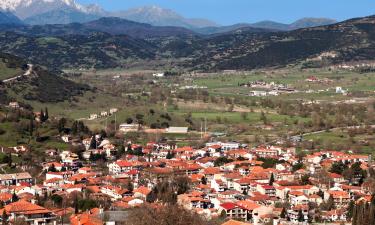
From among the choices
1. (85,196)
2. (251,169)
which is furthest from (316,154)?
(85,196)

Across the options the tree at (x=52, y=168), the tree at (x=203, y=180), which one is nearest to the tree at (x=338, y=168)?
the tree at (x=203, y=180)

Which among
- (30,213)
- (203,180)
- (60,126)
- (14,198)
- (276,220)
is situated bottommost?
(276,220)

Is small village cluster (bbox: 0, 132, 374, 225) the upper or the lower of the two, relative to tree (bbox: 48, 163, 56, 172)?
lower

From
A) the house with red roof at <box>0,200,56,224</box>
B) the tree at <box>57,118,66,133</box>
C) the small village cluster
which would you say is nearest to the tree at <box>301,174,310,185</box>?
the small village cluster

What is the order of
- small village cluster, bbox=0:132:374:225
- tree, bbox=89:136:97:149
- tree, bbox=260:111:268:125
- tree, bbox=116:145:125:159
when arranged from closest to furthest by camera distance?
small village cluster, bbox=0:132:374:225 < tree, bbox=116:145:125:159 < tree, bbox=89:136:97:149 < tree, bbox=260:111:268:125

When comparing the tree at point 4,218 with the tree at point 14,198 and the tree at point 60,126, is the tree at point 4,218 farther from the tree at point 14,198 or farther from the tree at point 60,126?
the tree at point 60,126

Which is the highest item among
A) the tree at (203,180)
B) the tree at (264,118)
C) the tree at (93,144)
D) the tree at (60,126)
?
the tree at (60,126)

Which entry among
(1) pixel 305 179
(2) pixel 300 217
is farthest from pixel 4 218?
(1) pixel 305 179

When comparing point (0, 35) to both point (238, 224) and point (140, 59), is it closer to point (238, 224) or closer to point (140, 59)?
point (140, 59)

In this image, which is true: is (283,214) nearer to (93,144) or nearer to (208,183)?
(208,183)

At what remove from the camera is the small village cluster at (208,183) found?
3878 centimetres

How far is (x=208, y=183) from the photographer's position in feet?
156

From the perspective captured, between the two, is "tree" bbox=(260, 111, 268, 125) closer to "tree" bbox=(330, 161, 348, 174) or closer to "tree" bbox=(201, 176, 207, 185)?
"tree" bbox=(330, 161, 348, 174)

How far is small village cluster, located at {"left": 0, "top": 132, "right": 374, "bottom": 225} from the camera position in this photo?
38.8 metres
